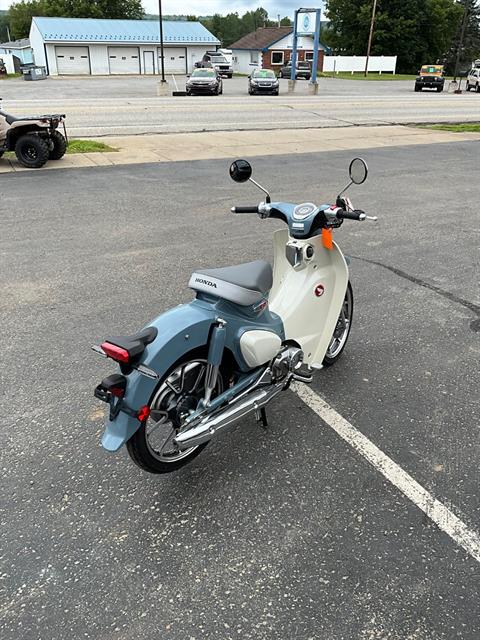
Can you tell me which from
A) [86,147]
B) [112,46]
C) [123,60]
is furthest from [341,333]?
[123,60]

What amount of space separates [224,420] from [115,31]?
62.6 m

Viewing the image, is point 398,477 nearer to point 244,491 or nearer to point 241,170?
point 244,491

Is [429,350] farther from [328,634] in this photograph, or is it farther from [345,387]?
[328,634]

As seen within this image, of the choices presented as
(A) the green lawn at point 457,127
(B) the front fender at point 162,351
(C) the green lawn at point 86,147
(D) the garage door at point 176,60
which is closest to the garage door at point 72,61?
(D) the garage door at point 176,60

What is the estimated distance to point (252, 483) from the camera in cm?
298

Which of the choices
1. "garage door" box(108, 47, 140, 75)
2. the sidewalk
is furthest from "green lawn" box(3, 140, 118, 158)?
"garage door" box(108, 47, 140, 75)

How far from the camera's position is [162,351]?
2.63 meters

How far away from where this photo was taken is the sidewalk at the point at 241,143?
12.3 metres

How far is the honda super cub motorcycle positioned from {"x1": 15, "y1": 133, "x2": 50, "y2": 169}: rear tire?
28.7 ft

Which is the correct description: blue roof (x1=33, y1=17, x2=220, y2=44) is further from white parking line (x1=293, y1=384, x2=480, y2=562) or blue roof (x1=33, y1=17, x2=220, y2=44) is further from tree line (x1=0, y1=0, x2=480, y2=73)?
white parking line (x1=293, y1=384, x2=480, y2=562)

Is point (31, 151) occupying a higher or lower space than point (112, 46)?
lower

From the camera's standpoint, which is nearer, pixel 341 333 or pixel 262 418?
pixel 262 418

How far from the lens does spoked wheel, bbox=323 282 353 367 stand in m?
4.15

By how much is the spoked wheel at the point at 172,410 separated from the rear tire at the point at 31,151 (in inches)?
385
